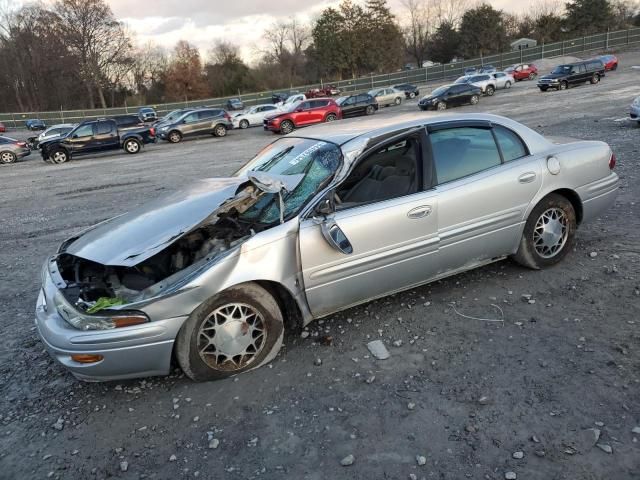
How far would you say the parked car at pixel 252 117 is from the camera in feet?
104

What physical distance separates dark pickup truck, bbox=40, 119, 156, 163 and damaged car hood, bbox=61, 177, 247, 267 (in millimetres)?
19018

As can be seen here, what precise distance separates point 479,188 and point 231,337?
231 cm

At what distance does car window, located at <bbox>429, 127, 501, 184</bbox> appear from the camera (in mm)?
3940

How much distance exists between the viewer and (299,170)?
3.94 metres

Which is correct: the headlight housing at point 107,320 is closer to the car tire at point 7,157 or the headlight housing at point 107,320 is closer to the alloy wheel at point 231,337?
the alloy wheel at point 231,337

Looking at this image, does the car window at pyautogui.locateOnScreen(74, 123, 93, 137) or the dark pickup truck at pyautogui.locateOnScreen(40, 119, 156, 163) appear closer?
the dark pickup truck at pyautogui.locateOnScreen(40, 119, 156, 163)

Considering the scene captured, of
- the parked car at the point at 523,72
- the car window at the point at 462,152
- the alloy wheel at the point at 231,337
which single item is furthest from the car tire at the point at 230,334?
the parked car at the point at 523,72

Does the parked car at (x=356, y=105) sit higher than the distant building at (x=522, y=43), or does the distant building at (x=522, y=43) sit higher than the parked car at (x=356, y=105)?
the distant building at (x=522, y=43)

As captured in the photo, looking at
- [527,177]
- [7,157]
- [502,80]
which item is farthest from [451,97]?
[527,177]

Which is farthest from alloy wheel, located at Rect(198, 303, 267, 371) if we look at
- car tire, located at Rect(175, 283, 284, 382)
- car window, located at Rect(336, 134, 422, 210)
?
car window, located at Rect(336, 134, 422, 210)

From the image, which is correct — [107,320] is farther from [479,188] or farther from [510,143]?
[510,143]

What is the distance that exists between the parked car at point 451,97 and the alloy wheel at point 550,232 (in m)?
25.1

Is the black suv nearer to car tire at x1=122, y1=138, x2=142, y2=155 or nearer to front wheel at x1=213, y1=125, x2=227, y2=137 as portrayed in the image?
front wheel at x1=213, y1=125, x2=227, y2=137

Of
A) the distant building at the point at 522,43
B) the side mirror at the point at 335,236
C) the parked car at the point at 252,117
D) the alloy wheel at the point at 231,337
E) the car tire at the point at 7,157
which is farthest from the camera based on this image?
the distant building at the point at 522,43
